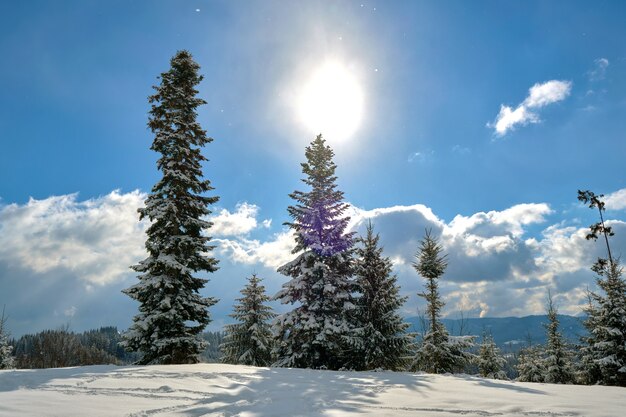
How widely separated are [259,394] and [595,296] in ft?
86.0

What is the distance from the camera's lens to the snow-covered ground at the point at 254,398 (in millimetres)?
5426

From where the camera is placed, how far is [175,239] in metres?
16.9

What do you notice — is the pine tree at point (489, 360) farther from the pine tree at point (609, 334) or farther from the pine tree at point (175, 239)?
the pine tree at point (175, 239)

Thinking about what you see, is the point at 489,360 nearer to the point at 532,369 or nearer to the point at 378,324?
the point at 532,369

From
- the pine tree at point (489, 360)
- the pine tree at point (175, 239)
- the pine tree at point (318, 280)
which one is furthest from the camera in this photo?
the pine tree at point (489, 360)

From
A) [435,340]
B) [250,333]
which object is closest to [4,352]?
[250,333]

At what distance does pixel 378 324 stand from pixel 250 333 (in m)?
14.5

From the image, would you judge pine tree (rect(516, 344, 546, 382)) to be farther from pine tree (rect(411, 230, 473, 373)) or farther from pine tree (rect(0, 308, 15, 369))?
pine tree (rect(0, 308, 15, 369))

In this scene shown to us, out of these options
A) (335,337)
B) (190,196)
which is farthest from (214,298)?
(335,337)

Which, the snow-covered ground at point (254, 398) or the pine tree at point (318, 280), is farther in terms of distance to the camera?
the pine tree at point (318, 280)

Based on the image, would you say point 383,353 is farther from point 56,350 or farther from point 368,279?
point 56,350

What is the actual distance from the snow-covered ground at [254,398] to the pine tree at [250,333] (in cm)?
2308

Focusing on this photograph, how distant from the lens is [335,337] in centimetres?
1986

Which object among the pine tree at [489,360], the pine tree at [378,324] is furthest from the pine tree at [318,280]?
the pine tree at [489,360]
